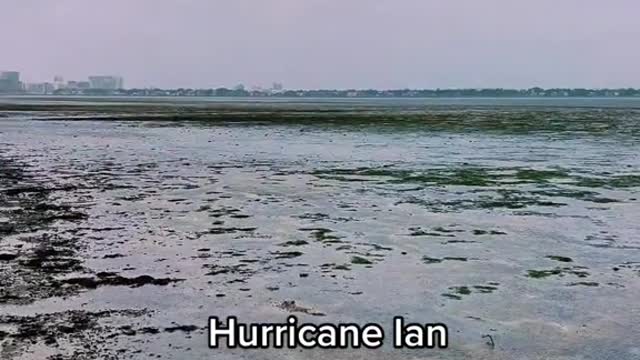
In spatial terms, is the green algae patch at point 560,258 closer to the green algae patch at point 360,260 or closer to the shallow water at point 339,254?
the shallow water at point 339,254

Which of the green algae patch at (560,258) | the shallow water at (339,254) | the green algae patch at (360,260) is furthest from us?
the green algae patch at (560,258)

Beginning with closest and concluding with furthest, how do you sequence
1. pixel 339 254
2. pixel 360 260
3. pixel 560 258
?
pixel 360 260
pixel 560 258
pixel 339 254

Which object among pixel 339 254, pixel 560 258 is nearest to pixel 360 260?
pixel 339 254

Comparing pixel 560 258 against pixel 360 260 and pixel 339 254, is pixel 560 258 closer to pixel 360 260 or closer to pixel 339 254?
pixel 360 260

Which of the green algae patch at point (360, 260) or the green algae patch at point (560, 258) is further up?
the green algae patch at point (560, 258)

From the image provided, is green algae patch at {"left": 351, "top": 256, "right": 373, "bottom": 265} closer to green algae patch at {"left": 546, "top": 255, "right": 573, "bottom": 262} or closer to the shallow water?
the shallow water

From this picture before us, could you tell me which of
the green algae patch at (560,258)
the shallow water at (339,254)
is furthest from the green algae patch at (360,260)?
the green algae patch at (560,258)

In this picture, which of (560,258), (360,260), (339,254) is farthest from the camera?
(339,254)

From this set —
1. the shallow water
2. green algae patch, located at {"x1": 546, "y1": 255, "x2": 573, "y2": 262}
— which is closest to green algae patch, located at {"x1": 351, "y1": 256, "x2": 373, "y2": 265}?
the shallow water

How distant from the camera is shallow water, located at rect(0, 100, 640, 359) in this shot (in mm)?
7637

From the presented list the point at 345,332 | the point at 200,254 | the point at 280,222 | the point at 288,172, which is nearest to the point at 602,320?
the point at 345,332

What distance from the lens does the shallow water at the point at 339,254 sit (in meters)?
7.64

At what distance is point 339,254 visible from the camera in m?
11.2

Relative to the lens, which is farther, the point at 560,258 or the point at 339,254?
the point at 339,254
